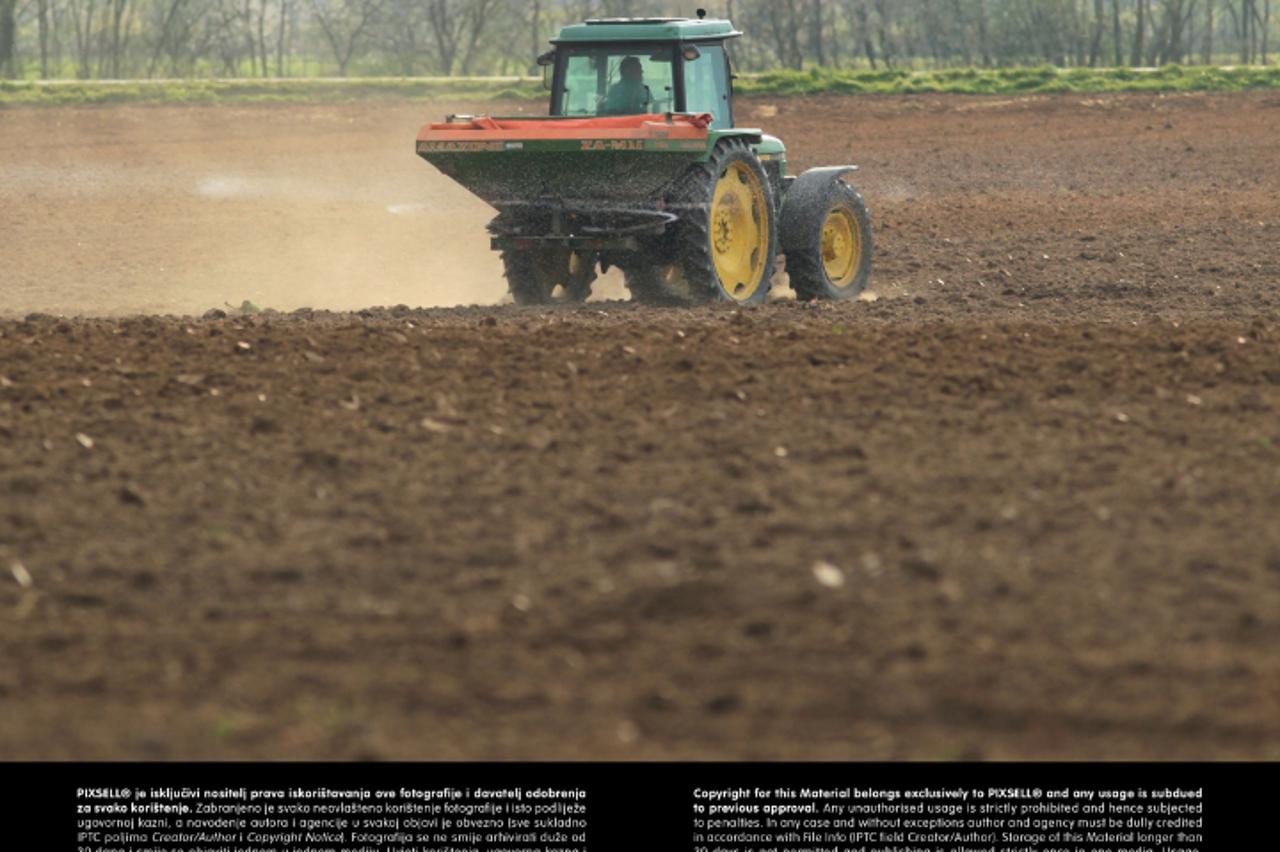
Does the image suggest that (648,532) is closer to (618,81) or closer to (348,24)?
(618,81)

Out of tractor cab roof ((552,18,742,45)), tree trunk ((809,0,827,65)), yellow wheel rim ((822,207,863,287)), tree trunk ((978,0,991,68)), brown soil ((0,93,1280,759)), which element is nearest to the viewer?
brown soil ((0,93,1280,759))

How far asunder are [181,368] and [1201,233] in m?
11.9

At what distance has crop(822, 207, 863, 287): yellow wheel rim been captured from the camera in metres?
15.1

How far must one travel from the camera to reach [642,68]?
1382 cm

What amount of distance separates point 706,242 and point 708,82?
5.28ft

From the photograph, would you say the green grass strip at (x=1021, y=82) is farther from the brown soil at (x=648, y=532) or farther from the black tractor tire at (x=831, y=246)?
the brown soil at (x=648, y=532)

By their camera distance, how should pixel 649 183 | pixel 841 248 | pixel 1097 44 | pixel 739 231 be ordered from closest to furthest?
pixel 649 183, pixel 739 231, pixel 841 248, pixel 1097 44

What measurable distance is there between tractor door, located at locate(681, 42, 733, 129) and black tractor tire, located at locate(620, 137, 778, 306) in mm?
512


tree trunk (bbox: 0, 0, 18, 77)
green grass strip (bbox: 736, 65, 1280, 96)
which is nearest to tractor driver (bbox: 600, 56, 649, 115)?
green grass strip (bbox: 736, 65, 1280, 96)

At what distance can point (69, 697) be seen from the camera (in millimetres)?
5305

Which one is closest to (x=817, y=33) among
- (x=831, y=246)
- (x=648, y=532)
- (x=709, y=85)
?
(x=831, y=246)

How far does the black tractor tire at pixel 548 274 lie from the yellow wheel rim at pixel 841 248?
1918 mm

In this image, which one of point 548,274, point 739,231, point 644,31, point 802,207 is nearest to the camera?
point 644,31

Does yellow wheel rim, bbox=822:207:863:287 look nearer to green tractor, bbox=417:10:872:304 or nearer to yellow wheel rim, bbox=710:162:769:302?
green tractor, bbox=417:10:872:304
